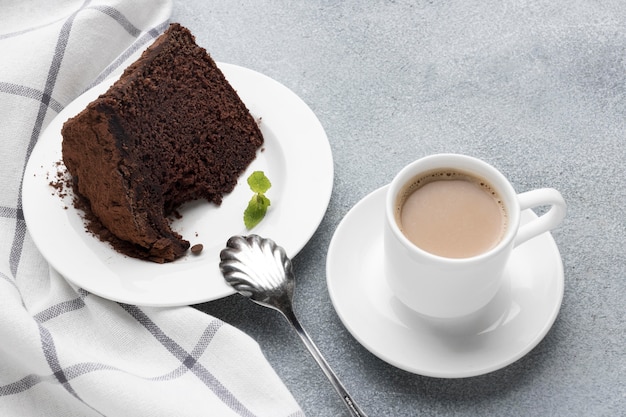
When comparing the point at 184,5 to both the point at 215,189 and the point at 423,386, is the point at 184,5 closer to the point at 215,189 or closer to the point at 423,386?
the point at 215,189

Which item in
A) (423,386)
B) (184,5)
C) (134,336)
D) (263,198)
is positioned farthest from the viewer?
(184,5)

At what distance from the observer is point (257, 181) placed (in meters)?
2.01

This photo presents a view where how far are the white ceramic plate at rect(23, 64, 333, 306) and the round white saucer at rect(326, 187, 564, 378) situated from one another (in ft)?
0.53

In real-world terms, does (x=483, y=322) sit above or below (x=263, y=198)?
below

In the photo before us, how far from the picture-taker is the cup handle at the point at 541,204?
1.63 metres

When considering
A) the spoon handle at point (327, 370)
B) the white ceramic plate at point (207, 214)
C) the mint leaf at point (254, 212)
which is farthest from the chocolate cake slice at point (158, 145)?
the spoon handle at point (327, 370)

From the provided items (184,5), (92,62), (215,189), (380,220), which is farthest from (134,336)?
(184,5)

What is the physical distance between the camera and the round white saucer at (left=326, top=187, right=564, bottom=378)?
1.68 meters

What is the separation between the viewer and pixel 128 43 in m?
2.58

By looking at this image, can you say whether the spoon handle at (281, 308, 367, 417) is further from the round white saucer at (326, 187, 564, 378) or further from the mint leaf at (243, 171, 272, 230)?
the mint leaf at (243, 171, 272, 230)

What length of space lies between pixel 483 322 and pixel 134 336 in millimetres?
839

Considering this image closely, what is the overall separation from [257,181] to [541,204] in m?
0.74

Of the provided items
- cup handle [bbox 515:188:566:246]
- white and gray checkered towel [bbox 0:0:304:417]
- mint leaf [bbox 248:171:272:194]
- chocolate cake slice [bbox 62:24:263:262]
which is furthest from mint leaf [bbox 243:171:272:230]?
cup handle [bbox 515:188:566:246]

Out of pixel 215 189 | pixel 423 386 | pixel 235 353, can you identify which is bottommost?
pixel 423 386
